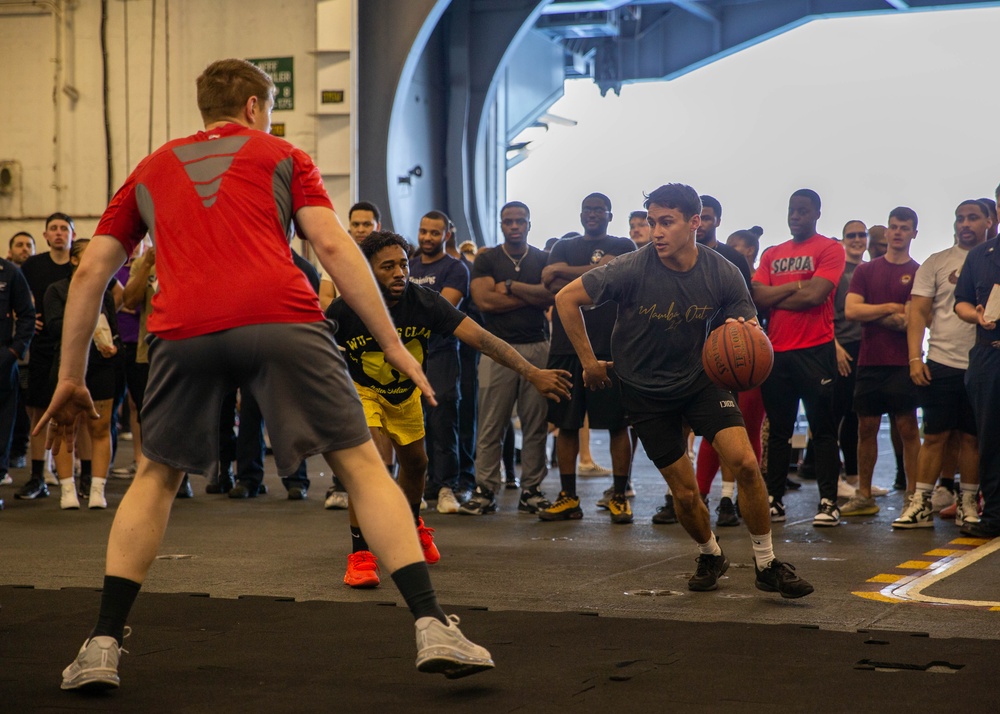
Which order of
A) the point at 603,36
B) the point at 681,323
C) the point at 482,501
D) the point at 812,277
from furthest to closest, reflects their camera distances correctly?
1. the point at 603,36
2. the point at 482,501
3. the point at 812,277
4. the point at 681,323

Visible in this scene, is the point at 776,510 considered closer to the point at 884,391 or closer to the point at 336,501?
the point at 884,391

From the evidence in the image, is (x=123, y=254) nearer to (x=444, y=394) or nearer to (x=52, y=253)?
(x=444, y=394)

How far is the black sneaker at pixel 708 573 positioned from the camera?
480 cm

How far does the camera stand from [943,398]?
706 centimetres

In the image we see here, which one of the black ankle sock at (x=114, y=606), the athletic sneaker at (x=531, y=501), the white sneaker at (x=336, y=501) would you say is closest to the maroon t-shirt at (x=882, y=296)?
the athletic sneaker at (x=531, y=501)

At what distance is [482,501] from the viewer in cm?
774

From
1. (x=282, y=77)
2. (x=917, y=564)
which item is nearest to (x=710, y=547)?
(x=917, y=564)

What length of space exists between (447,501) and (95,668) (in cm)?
475

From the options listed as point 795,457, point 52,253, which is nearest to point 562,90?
point 795,457

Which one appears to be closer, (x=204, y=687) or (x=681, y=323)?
(x=204, y=687)

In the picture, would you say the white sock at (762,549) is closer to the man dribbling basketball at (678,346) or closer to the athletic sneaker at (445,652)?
the man dribbling basketball at (678,346)

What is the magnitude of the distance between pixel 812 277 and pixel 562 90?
33.1 ft

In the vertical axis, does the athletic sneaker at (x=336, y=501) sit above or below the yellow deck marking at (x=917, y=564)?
below

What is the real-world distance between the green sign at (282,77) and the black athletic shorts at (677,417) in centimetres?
759
